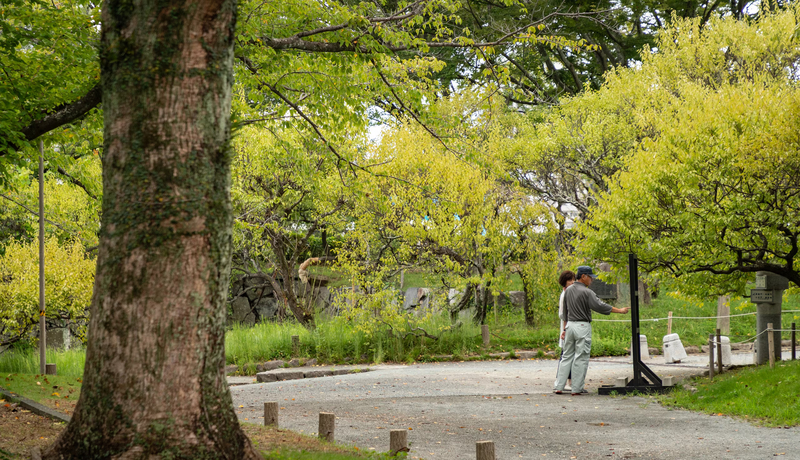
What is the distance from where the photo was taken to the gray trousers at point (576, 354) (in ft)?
34.9

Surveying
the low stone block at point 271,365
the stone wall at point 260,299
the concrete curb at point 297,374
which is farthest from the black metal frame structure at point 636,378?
the stone wall at point 260,299

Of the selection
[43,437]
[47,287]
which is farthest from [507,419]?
[47,287]

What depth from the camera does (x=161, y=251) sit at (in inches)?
157

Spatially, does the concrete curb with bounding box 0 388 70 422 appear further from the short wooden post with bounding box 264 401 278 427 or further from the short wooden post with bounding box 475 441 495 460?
the short wooden post with bounding box 475 441 495 460

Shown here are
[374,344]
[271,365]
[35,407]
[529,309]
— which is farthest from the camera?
[529,309]

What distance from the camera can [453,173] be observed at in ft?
58.5

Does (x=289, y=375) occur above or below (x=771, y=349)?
below

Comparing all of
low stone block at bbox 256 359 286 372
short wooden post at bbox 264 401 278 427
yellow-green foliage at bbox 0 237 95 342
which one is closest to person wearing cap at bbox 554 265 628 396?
short wooden post at bbox 264 401 278 427

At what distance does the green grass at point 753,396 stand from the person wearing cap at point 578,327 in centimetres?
131

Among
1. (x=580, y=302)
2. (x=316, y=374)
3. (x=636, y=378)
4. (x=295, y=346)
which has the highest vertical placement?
(x=580, y=302)

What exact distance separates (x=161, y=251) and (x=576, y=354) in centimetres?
816

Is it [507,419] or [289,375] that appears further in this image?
[289,375]

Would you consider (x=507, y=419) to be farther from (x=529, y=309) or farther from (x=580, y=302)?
(x=529, y=309)

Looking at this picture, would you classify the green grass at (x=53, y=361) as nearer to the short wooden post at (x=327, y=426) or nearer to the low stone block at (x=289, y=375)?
the low stone block at (x=289, y=375)
